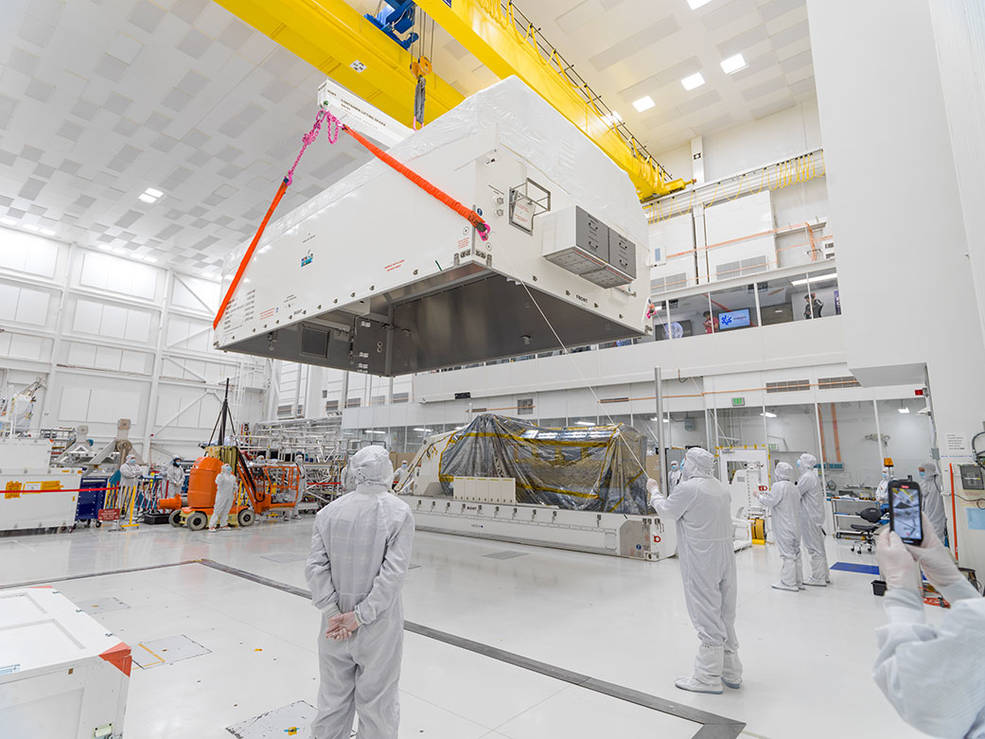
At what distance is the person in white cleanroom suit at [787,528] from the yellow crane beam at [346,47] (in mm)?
8368

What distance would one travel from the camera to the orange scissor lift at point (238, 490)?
35.5 feet

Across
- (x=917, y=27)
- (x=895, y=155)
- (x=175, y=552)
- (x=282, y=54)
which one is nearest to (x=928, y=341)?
(x=895, y=155)

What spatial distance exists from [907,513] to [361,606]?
6.79 ft

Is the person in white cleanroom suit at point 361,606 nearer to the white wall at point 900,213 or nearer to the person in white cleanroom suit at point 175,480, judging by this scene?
the white wall at point 900,213

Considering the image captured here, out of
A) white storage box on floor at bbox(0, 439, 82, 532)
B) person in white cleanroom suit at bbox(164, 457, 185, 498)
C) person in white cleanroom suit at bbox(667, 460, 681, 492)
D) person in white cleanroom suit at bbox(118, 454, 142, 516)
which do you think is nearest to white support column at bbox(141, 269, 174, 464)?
person in white cleanroom suit at bbox(164, 457, 185, 498)

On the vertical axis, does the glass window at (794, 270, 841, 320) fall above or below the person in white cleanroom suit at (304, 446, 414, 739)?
above

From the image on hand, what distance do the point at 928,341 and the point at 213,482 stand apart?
1233 centimetres

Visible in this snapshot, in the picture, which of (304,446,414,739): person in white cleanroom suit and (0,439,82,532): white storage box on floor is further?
(0,439,82,532): white storage box on floor

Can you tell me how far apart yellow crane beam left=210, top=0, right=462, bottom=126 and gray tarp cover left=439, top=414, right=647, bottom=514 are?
601cm

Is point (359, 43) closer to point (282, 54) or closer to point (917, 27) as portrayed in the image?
point (282, 54)

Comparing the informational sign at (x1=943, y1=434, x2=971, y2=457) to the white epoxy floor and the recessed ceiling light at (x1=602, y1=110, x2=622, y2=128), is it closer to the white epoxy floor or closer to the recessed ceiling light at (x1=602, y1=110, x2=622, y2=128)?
the white epoxy floor

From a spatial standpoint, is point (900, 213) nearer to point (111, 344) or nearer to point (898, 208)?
point (898, 208)

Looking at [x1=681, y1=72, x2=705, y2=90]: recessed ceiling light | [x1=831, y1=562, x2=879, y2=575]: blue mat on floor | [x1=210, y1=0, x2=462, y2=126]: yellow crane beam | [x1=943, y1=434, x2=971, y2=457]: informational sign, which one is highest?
[x1=681, y1=72, x2=705, y2=90]: recessed ceiling light

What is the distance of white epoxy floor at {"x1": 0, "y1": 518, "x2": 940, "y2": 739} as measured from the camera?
2.95 metres
